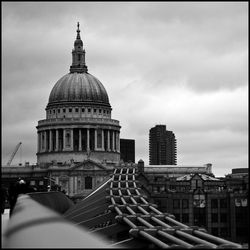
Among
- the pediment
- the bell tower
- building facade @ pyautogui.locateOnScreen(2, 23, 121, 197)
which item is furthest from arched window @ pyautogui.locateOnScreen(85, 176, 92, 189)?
the bell tower

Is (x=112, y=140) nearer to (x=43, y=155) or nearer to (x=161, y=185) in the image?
(x=43, y=155)

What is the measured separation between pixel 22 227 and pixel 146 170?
538ft

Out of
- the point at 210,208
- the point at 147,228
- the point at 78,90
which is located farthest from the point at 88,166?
the point at 147,228

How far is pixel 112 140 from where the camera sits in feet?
586

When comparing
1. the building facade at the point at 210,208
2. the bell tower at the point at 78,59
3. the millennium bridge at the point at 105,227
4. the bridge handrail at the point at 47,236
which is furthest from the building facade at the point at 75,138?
the bridge handrail at the point at 47,236

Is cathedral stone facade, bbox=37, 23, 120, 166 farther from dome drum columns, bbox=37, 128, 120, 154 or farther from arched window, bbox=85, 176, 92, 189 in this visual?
arched window, bbox=85, 176, 92, 189

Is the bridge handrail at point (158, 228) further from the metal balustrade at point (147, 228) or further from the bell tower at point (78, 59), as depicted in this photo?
the bell tower at point (78, 59)

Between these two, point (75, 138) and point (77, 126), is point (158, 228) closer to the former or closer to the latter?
point (77, 126)

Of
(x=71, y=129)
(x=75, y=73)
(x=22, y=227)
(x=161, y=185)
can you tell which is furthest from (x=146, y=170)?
(x=22, y=227)

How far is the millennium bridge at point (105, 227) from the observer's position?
23.0 feet

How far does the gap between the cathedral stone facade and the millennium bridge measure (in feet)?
385

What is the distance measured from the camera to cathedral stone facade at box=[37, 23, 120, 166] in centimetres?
17250

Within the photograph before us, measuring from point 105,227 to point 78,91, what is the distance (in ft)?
505

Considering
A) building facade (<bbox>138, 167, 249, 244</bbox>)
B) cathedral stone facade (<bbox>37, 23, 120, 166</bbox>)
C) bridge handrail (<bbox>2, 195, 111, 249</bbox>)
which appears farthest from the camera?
cathedral stone facade (<bbox>37, 23, 120, 166</bbox>)
